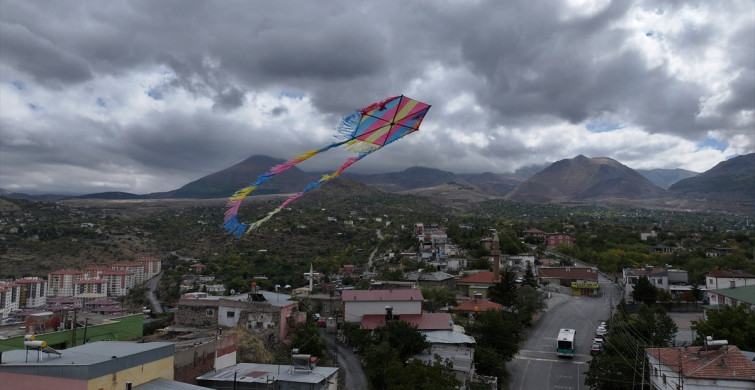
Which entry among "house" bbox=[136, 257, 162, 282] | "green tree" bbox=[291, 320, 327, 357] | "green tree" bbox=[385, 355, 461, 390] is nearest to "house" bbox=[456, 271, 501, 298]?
"green tree" bbox=[291, 320, 327, 357]

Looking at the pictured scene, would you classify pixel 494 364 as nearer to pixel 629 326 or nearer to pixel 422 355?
pixel 422 355

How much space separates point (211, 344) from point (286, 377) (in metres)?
3.12

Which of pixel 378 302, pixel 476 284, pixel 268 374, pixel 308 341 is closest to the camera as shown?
pixel 268 374

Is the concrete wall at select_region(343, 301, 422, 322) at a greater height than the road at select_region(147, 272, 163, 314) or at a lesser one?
greater

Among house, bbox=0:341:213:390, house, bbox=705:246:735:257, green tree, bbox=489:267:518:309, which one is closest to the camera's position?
house, bbox=0:341:213:390

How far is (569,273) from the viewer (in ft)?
193

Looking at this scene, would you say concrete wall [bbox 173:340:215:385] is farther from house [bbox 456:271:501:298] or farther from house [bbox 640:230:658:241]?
house [bbox 640:230:658:241]

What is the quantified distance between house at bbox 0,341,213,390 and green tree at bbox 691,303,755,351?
68.4 feet

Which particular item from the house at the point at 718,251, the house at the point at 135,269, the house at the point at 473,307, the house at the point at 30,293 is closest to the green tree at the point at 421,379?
the house at the point at 473,307

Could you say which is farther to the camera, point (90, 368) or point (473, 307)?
point (473, 307)

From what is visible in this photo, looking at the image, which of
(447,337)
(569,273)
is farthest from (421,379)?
(569,273)

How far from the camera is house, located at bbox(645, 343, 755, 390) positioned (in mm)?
15312

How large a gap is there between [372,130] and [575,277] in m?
54.4

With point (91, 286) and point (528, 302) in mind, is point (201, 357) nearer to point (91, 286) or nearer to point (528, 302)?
point (528, 302)
